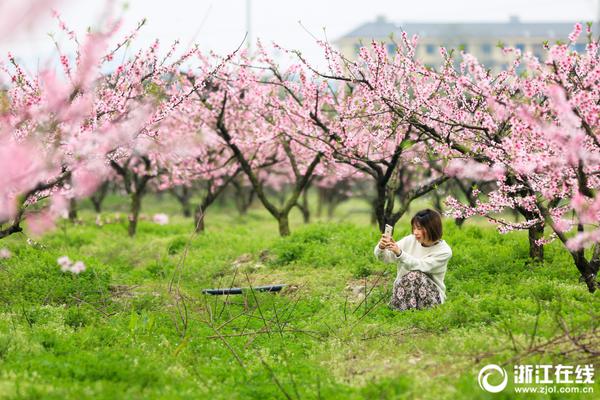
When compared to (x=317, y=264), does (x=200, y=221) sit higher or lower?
higher

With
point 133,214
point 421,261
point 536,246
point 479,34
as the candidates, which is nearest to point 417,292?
point 421,261

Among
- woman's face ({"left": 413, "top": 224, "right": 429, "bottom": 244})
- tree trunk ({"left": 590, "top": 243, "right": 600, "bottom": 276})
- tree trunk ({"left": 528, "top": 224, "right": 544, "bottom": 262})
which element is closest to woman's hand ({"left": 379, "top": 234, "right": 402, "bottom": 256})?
woman's face ({"left": 413, "top": 224, "right": 429, "bottom": 244})

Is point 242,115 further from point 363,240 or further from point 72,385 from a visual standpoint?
point 72,385

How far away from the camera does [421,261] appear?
8047 mm

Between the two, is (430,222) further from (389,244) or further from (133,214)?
(133,214)

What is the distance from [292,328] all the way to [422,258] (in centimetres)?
188

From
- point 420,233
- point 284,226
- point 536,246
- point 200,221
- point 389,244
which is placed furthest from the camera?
point 284,226

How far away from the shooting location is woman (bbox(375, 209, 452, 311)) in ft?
26.3

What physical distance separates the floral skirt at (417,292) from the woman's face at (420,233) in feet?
1.35

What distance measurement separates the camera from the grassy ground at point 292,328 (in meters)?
5.91

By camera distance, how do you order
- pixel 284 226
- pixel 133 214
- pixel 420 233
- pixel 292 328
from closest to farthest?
pixel 292 328 < pixel 420 233 < pixel 284 226 < pixel 133 214

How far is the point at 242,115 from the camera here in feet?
53.7

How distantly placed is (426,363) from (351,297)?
2.96 m

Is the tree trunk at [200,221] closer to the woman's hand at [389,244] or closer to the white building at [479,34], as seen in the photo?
the woman's hand at [389,244]
